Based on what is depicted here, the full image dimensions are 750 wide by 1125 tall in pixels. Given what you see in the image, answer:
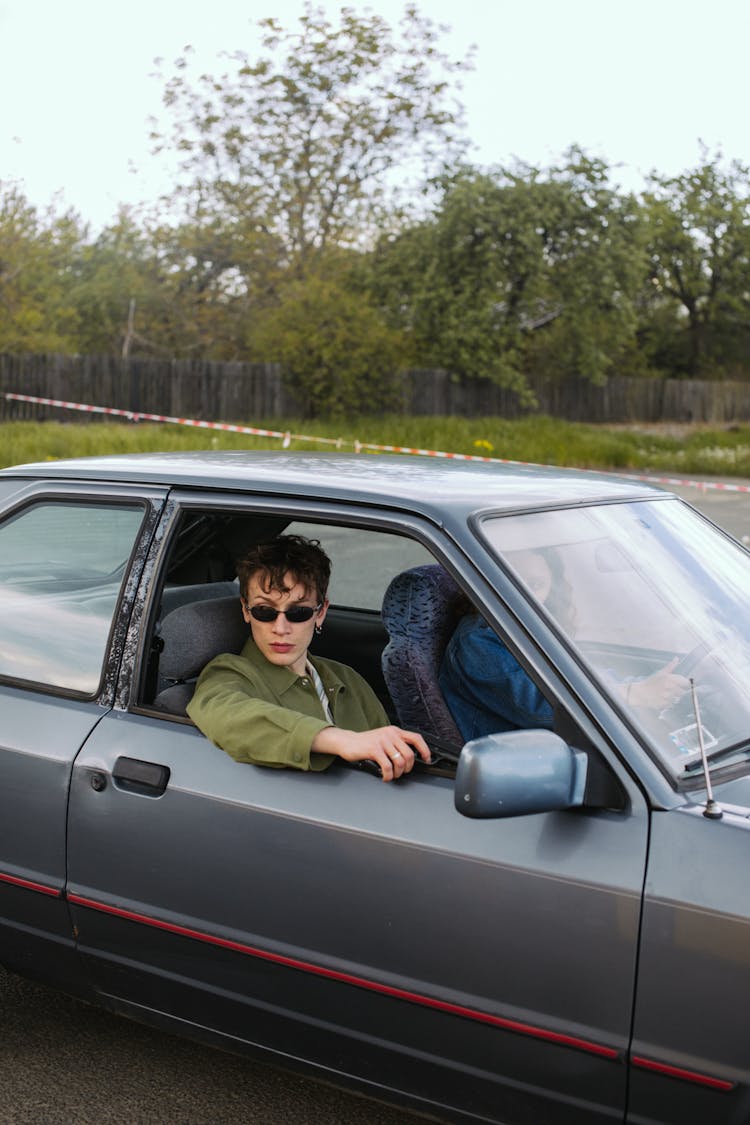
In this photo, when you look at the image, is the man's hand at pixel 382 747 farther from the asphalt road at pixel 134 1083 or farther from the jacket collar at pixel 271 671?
the asphalt road at pixel 134 1083

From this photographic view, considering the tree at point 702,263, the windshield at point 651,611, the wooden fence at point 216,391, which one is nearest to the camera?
the windshield at point 651,611

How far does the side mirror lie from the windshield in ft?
0.71

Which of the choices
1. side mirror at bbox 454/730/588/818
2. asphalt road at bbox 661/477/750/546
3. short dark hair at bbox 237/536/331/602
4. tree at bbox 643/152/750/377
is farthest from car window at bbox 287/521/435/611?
tree at bbox 643/152/750/377

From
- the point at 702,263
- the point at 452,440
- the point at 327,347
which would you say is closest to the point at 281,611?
the point at 452,440

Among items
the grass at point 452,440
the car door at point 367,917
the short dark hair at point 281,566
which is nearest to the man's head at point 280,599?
the short dark hair at point 281,566

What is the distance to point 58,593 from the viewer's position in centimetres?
323

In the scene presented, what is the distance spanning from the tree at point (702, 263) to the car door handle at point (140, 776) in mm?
53131

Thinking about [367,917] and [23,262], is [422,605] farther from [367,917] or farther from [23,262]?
[23,262]

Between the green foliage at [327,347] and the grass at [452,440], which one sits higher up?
the green foliage at [327,347]

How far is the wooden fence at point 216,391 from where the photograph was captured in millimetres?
28031

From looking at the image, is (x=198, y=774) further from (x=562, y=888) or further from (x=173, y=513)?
(x=562, y=888)

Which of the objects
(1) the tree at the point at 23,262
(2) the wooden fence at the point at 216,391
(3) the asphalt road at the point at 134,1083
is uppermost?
(1) the tree at the point at 23,262

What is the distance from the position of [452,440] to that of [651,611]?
2683 centimetres

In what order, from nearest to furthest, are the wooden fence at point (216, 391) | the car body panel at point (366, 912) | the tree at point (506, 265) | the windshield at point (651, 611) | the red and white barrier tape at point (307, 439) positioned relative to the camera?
1. the car body panel at point (366, 912)
2. the windshield at point (651, 611)
3. the red and white barrier tape at point (307, 439)
4. the wooden fence at point (216, 391)
5. the tree at point (506, 265)
